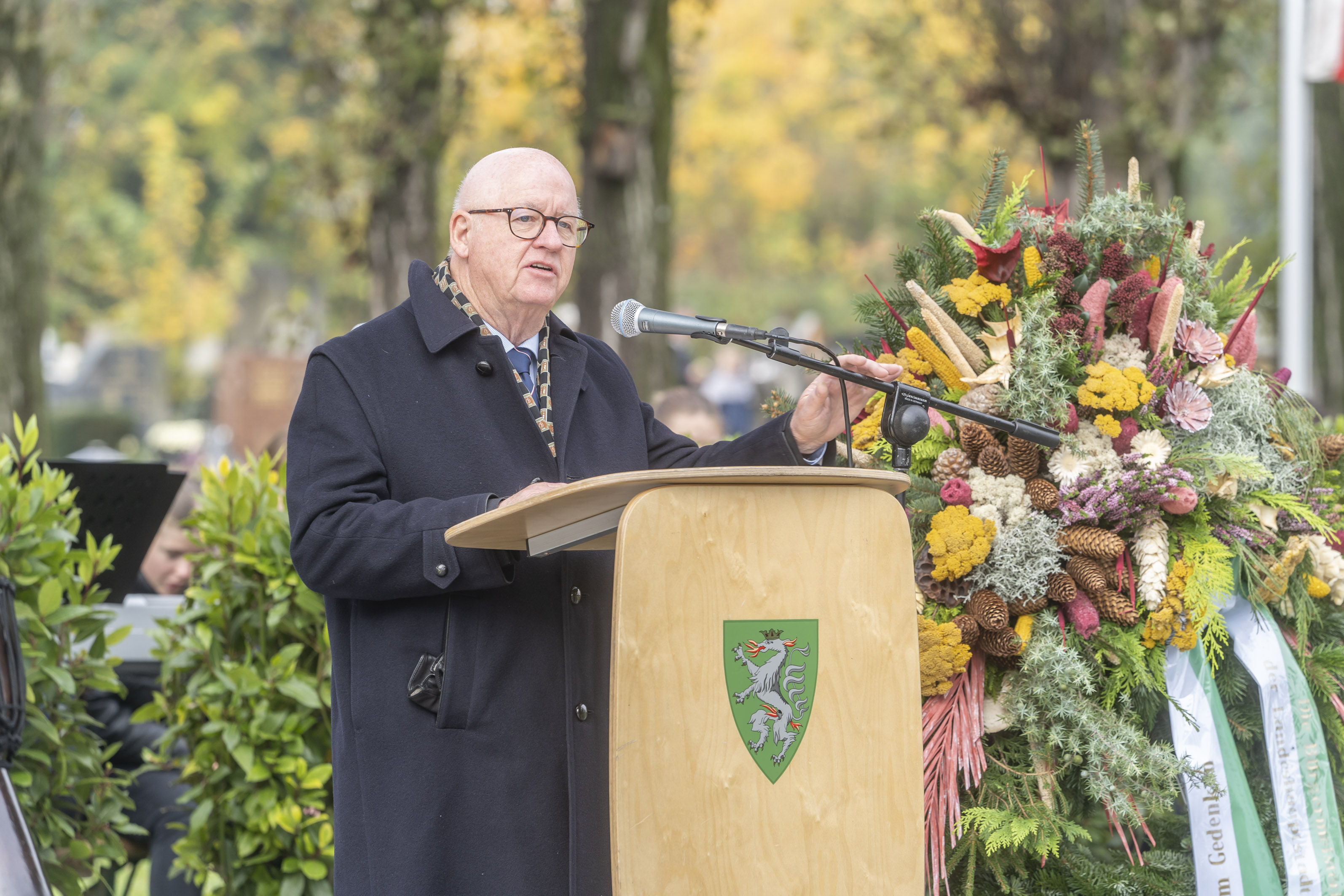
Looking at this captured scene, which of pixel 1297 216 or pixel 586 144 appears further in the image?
pixel 1297 216

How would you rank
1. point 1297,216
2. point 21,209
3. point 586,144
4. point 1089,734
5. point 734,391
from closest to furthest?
point 1089,734, point 586,144, point 21,209, point 1297,216, point 734,391

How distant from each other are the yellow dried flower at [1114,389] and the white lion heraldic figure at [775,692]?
3.99ft

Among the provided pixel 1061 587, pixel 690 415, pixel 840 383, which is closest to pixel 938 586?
pixel 1061 587

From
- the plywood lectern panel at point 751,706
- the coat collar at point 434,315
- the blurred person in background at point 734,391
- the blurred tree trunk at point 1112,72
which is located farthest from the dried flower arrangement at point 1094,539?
the blurred person in background at point 734,391

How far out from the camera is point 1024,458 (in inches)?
120

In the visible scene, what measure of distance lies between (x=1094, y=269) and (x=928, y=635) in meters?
0.99

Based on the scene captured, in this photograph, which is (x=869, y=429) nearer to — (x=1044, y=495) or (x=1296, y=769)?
(x=1044, y=495)

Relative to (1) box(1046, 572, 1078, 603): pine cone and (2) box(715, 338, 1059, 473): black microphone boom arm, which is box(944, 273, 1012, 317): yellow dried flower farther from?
(1) box(1046, 572, 1078, 603): pine cone

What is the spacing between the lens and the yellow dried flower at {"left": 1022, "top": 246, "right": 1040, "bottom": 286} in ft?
10.4

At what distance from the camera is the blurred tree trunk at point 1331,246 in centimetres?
1020

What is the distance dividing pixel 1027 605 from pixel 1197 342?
2.50ft

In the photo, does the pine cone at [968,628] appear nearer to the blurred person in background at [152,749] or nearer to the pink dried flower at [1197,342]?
the pink dried flower at [1197,342]

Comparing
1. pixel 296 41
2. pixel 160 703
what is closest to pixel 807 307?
pixel 296 41

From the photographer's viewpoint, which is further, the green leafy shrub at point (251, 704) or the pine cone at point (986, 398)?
the green leafy shrub at point (251, 704)
